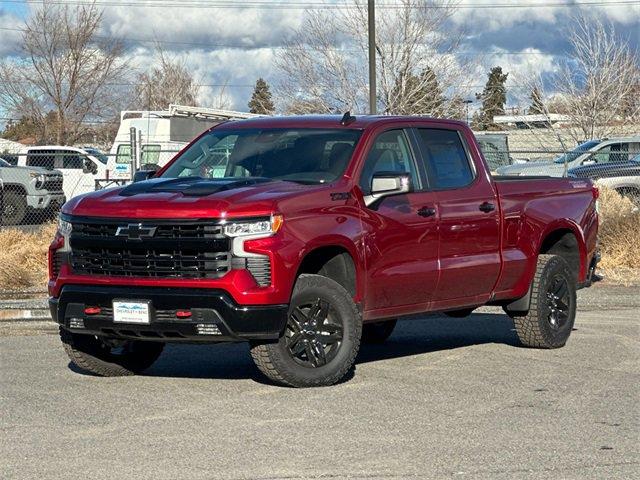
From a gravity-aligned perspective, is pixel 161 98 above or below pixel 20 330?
above

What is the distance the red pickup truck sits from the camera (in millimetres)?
8141

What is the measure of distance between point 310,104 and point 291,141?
34.8 metres

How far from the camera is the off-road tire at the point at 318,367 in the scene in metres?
8.33

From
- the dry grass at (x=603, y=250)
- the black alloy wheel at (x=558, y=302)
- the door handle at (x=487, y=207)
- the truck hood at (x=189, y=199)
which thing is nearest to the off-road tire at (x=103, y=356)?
the truck hood at (x=189, y=199)

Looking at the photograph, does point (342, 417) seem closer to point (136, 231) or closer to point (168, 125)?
point (136, 231)

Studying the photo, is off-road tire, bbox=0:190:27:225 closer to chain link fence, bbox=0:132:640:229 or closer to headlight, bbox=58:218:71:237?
chain link fence, bbox=0:132:640:229

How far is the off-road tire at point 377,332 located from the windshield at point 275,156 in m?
2.29

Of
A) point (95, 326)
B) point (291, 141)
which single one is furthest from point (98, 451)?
point (291, 141)

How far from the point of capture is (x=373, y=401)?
8094mm

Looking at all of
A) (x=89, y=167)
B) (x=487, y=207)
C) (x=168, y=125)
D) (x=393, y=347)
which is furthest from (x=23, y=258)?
(x=168, y=125)

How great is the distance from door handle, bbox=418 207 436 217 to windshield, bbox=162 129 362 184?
71cm

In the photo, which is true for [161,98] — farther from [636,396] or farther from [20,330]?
[636,396]

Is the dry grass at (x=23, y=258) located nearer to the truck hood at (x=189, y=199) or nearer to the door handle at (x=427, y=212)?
the truck hood at (x=189, y=199)

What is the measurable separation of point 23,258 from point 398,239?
8840 millimetres
